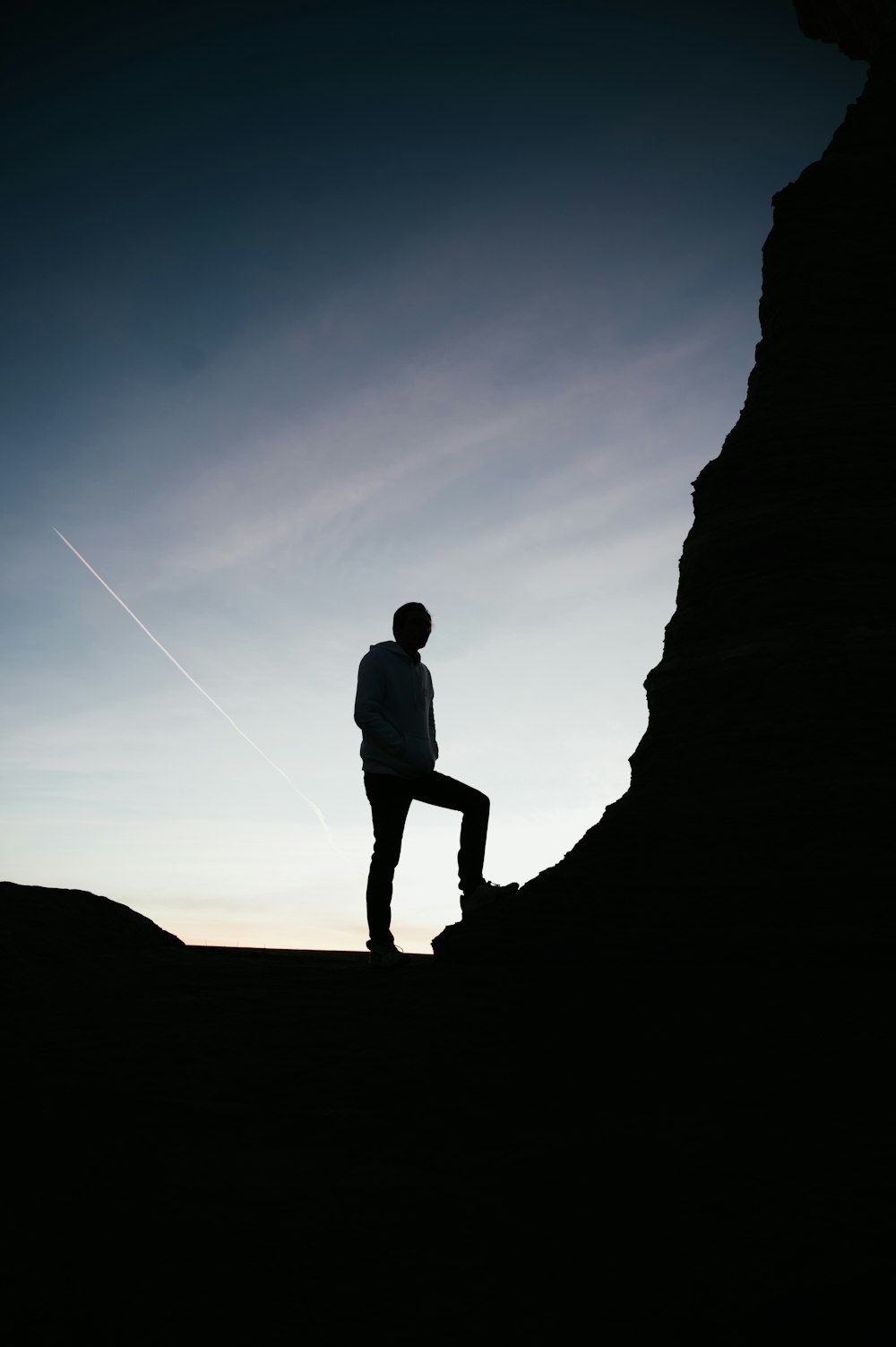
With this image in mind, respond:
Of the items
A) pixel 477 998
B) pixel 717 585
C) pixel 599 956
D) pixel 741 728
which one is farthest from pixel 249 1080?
pixel 717 585

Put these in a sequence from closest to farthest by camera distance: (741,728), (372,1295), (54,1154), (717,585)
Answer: (372,1295)
(54,1154)
(741,728)
(717,585)

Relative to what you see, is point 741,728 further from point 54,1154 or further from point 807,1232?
point 54,1154

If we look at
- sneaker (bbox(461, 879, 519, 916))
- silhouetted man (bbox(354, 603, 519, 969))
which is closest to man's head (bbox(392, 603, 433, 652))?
silhouetted man (bbox(354, 603, 519, 969))

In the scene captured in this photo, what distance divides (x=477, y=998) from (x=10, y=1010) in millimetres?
3008

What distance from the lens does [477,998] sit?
5.74 m

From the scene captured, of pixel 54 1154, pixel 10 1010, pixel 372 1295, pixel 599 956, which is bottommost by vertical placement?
pixel 372 1295

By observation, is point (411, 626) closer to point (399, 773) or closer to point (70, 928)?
point (399, 773)

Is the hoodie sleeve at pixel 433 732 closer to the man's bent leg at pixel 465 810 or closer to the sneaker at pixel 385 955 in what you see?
the man's bent leg at pixel 465 810

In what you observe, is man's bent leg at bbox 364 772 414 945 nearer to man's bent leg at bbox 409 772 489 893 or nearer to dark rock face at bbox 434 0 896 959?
man's bent leg at bbox 409 772 489 893

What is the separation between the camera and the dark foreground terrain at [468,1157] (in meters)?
3.34

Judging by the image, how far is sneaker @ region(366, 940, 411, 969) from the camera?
671 cm

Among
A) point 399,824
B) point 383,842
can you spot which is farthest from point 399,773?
point 383,842

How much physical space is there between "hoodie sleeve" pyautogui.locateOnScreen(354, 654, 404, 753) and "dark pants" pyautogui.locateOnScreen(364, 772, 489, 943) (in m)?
0.28

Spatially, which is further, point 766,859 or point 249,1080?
point 766,859
